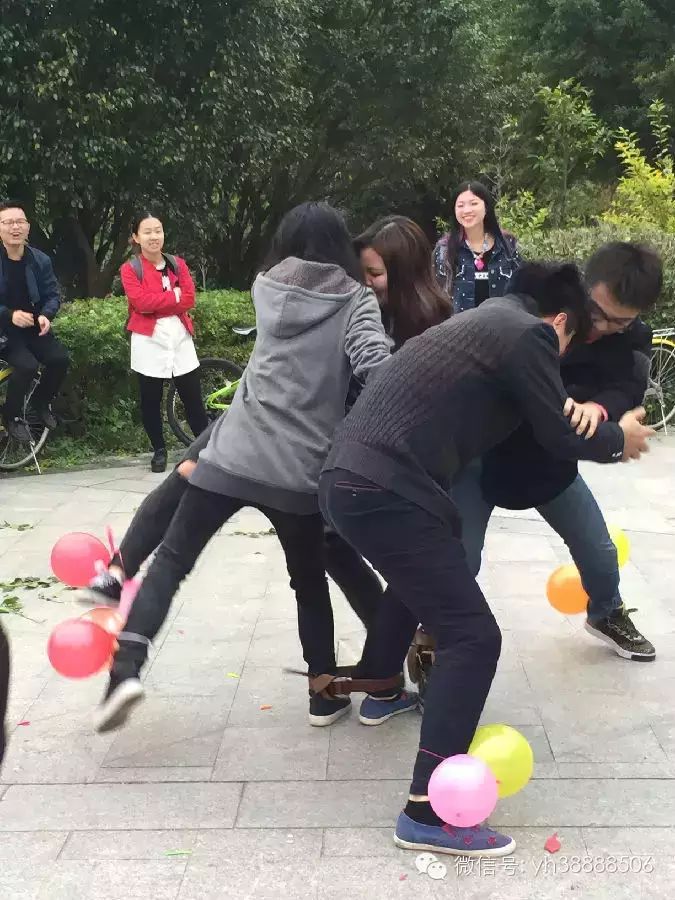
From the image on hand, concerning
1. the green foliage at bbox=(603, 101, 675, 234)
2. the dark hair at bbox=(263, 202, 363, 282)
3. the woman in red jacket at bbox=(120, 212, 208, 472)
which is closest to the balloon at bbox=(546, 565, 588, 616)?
the dark hair at bbox=(263, 202, 363, 282)

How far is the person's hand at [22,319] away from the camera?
6.43m

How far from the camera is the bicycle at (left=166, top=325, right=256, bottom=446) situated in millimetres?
7566

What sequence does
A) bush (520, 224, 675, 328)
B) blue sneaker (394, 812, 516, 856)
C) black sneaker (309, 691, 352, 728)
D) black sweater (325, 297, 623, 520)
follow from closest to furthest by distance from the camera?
black sweater (325, 297, 623, 520) → blue sneaker (394, 812, 516, 856) → black sneaker (309, 691, 352, 728) → bush (520, 224, 675, 328)

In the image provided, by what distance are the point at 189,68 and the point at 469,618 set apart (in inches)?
459

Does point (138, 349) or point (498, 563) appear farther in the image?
point (138, 349)

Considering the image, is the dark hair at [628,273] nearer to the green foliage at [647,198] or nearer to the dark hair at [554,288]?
the dark hair at [554,288]

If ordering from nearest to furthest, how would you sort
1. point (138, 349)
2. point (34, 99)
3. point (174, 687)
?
point (174, 687) → point (138, 349) → point (34, 99)

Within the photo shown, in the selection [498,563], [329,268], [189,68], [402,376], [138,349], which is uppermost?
[189,68]

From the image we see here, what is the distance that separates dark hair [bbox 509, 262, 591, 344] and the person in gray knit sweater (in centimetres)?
43

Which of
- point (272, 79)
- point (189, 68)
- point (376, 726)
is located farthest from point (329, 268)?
point (272, 79)

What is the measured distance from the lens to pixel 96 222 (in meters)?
14.3

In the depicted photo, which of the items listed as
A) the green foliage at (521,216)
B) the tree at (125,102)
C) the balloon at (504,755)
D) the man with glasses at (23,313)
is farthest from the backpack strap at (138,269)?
the green foliage at (521,216)

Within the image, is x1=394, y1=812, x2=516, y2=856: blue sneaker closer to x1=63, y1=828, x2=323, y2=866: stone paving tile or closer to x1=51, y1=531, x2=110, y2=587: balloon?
x1=63, y1=828, x2=323, y2=866: stone paving tile

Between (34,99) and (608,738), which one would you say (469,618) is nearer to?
(608,738)
